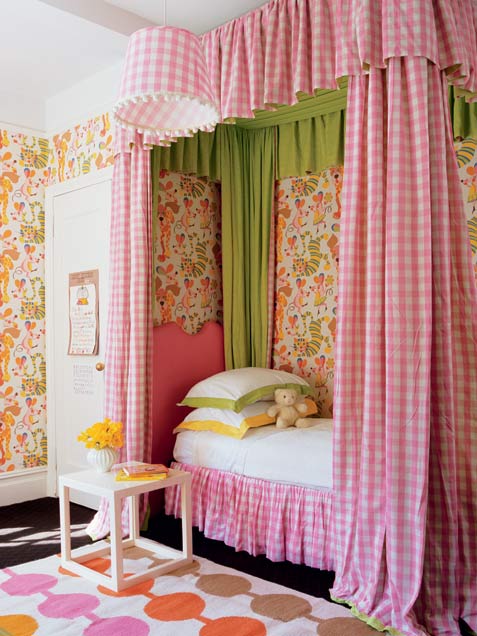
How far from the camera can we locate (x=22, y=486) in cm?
439

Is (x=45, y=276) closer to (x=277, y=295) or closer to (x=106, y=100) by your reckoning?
(x=106, y=100)

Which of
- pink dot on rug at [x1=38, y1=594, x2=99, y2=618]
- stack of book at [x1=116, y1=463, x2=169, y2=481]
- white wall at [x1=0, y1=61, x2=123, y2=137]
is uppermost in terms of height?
white wall at [x1=0, y1=61, x2=123, y2=137]

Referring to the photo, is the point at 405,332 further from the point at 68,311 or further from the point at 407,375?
the point at 68,311

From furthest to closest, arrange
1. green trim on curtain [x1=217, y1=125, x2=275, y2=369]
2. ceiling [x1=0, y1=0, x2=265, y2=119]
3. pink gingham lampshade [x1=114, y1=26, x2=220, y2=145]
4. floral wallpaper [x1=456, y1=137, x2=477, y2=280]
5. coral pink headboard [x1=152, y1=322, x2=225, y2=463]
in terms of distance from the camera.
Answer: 1. green trim on curtain [x1=217, y1=125, x2=275, y2=369]
2. coral pink headboard [x1=152, y1=322, x2=225, y2=463]
3. floral wallpaper [x1=456, y1=137, x2=477, y2=280]
4. ceiling [x1=0, y1=0, x2=265, y2=119]
5. pink gingham lampshade [x1=114, y1=26, x2=220, y2=145]

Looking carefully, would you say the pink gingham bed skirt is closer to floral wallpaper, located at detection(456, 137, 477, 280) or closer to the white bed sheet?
the white bed sheet

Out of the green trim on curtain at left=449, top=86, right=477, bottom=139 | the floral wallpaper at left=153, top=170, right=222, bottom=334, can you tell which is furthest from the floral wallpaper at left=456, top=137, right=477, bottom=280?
the floral wallpaper at left=153, top=170, right=222, bottom=334

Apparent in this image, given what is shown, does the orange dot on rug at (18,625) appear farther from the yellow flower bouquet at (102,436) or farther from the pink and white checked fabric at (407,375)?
the pink and white checked fabric at (407,375)

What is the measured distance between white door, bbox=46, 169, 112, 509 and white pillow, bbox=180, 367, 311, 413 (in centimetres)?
76

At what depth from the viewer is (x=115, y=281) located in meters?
3.64

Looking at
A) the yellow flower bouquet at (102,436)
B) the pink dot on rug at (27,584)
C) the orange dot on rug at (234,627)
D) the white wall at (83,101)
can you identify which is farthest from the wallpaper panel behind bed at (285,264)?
the orange dot on rug at (234,627)

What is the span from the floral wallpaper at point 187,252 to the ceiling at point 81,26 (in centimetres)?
86

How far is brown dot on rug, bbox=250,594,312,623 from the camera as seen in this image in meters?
2.51

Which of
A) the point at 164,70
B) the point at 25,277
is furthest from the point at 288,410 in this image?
the point at 25,277

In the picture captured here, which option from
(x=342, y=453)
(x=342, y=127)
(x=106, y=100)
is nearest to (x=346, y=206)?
(x=342, y=453)
